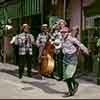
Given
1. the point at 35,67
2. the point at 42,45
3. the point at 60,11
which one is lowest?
the point at 35,67

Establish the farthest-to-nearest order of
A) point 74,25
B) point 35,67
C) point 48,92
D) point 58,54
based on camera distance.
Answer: point 35,67 < point 74,25 < point 58,54 < point 48,92

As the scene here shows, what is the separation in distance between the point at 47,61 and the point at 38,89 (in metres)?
1.54

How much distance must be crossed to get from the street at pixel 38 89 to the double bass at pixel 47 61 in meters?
0.35

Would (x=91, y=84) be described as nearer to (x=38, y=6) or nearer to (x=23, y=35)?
(x=23, y=35)

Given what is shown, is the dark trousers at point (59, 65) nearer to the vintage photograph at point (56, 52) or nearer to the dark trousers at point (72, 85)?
the vintage photograph at point (56, 52)

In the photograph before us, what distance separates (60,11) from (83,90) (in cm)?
546

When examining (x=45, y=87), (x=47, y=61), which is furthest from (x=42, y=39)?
(x=45, y=87)

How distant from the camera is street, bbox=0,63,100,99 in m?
10.9

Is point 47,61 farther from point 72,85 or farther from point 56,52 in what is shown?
point 72,85

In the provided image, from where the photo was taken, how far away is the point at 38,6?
17.7 meters

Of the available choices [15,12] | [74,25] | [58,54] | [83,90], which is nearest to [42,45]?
[58,54]

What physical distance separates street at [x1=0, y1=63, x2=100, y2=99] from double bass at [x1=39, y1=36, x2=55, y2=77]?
350 millimetres

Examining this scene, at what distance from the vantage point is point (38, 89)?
39.2ft

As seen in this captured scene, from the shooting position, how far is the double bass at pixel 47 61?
518 inches
